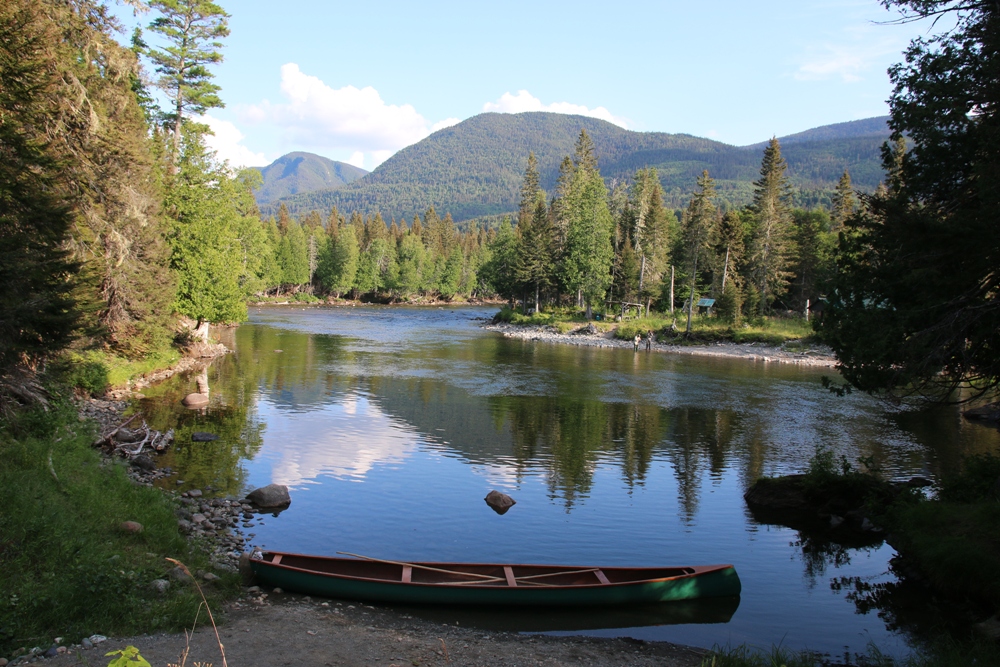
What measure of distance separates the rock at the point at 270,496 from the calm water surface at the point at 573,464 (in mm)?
512

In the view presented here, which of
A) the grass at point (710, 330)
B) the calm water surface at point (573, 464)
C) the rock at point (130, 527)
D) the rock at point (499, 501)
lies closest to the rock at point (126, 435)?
the calm water surface at point (573, 464)

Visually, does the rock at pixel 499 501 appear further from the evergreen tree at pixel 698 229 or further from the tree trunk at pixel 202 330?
the evergreen tree at pixel 698 229

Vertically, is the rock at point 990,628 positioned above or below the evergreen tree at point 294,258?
below

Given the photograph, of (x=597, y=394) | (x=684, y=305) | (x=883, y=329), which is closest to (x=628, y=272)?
(x=684, y=305)

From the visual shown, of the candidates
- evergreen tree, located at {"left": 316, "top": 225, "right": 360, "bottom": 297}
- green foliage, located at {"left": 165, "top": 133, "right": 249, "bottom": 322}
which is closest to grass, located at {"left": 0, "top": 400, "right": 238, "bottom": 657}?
green foliage, located at {"left": 165, "top": 133, "right": 249, "bottom": 322}

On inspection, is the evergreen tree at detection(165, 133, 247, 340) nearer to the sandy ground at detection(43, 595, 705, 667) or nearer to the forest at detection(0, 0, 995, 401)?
the forest at detection(0, 0, 995, 401)

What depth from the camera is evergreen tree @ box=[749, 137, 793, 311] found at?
219ft

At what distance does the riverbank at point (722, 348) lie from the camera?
53531 millimetres

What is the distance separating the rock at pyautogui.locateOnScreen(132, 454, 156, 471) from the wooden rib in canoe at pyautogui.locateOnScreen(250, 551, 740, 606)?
772 cm

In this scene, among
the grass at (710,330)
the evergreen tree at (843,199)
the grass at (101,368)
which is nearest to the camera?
the grass at (101,368)

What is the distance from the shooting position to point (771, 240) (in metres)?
66.9

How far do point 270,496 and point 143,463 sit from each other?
13.9 ft

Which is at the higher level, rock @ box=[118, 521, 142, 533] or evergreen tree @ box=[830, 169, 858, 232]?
evergreen tree @ box=[830, 169, 858, 232]

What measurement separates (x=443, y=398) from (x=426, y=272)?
95.3 m
